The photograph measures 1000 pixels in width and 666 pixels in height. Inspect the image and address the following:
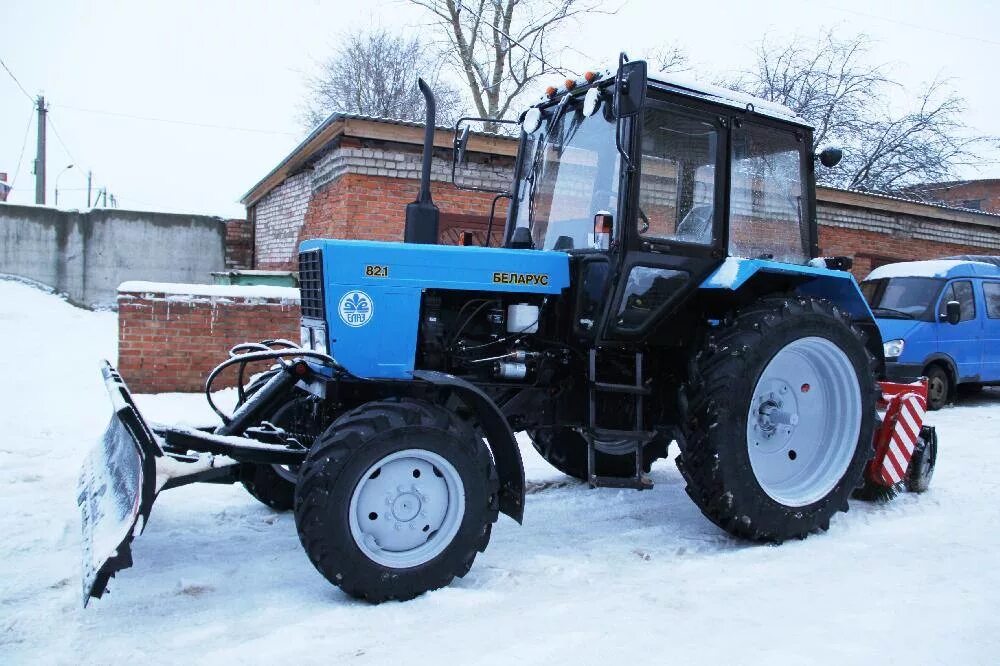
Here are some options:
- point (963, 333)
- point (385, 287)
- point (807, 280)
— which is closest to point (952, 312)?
point (963, 333)

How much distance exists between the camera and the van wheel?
971cm

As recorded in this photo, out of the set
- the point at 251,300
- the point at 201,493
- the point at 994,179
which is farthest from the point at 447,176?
the point at 994,179

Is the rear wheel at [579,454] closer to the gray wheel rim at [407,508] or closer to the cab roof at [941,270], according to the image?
the gray wheel rim at [407,508]

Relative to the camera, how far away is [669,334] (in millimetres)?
4516

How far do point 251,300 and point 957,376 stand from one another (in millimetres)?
8486

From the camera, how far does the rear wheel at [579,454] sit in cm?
523

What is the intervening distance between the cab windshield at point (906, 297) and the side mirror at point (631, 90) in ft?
24.7

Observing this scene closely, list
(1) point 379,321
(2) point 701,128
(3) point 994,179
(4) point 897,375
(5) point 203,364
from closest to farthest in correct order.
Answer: (1) point 379,321
(2) point 701,128
(4) point 897,375
(5) point 203,364
(3) point 994,179

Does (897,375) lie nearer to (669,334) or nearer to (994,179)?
(669,334)

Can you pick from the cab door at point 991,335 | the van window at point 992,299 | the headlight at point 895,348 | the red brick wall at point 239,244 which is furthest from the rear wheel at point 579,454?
the red brick wall at point 239,244

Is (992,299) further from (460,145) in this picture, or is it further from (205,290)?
(205,290)

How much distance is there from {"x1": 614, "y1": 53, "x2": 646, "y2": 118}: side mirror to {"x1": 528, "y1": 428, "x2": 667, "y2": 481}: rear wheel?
2208 millimetres

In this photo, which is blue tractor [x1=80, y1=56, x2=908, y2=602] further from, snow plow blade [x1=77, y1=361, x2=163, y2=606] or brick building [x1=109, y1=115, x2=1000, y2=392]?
brick building [x1=109, y1=115, x2=1000, y2=392]

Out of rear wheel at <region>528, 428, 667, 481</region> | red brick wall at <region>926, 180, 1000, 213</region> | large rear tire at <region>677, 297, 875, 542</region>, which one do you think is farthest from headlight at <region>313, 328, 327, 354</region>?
red brick wall at <region>926, 180, 1000, 213</region>
